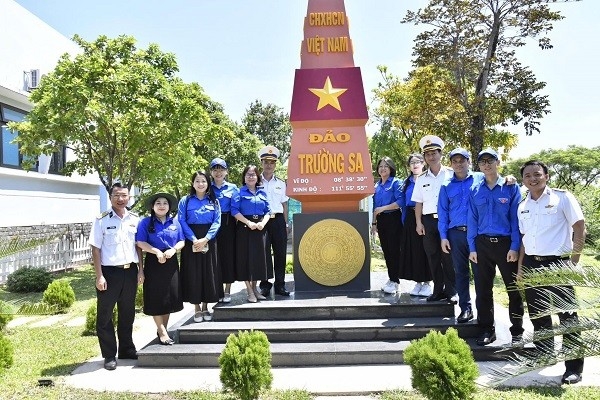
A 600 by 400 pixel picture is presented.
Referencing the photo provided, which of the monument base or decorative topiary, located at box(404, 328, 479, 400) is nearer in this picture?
decorative topiary, located at box(404, 328, 479, 400)

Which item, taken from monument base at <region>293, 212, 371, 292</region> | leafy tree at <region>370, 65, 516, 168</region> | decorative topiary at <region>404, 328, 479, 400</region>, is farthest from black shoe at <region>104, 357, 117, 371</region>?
leafy tree at <region>370, 65, 516, 168</region>

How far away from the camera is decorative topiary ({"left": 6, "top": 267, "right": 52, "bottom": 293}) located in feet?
29.5

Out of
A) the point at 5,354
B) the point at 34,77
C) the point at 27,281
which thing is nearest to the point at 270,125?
the point at 34,77

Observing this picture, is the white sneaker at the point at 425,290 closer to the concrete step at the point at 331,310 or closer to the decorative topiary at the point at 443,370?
the concrete step at the point at 331,310

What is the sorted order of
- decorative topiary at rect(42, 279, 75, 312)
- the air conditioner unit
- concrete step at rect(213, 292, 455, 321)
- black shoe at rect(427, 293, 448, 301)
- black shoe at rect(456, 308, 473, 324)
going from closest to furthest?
black shoe at rect(456, 308, 473, 324) → concrete step at rect(213, 292, 455, 321) → black shoe at rect(427, 293, 448, 301) → decorative topiary at rect(42, 279, 75, 312) → the air conditioner unit

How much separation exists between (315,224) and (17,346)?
12.0ft

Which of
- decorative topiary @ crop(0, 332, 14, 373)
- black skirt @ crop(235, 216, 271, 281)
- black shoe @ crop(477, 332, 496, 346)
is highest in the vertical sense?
black skirt @ crop(235, 216, 271, 281)

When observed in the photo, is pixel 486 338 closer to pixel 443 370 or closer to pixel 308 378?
pixel 443 370

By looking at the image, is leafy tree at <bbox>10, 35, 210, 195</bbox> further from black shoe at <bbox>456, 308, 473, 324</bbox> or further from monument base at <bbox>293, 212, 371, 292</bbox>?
black shoe at <bbox>456, 308, 473, 324</bbox>

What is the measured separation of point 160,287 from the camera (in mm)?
4695

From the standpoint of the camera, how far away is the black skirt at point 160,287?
4660mm

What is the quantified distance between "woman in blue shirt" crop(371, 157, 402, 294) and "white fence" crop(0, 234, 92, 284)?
23.6ft

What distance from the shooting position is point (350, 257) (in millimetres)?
5957

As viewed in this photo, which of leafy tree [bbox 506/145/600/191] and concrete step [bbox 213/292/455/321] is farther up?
leafy tree [bbox 506/145/600/191]
